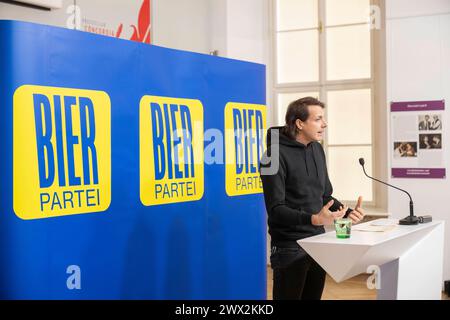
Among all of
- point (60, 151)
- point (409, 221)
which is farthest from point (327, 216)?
point (60, 151)

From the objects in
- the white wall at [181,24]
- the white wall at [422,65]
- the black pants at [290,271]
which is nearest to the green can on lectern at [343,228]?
the black pants at [290,271]

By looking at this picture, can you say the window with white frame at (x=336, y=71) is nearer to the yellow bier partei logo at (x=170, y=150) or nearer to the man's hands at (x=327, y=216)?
the yellow bier partei logo at (x=170, y=150)

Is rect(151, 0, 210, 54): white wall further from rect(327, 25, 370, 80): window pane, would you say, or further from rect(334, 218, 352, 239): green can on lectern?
rect(334, 218, 352, 239): green can on lectern

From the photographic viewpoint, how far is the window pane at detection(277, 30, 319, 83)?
241 inches

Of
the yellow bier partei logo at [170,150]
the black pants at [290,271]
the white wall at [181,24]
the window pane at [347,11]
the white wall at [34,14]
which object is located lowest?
the black pants at [290,271]

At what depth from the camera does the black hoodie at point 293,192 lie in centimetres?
256

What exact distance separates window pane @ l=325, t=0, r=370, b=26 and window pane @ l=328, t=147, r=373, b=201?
1.31m

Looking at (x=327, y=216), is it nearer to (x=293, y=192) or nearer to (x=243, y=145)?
(x=293, y=192)

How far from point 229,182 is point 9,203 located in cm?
154

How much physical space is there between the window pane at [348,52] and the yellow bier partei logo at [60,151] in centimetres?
369

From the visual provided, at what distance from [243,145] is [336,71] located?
2613mm

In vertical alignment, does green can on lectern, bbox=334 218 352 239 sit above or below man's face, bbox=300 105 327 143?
below

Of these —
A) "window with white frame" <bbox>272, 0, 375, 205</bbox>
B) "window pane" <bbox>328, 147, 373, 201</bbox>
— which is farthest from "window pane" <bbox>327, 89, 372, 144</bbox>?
"window pane" <bbox>328, 147, 373, 201</bbox>

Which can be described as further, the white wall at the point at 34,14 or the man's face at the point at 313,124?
the white wall at the point at 34,14
